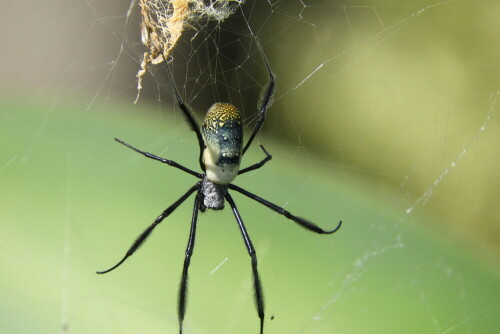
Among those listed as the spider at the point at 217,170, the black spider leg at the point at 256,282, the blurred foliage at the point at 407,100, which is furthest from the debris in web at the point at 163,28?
the blurred foliage at the point at 407,100

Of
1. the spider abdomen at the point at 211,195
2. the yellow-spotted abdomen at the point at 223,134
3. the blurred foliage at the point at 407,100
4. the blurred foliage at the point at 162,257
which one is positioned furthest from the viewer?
the blurred foliage at the point at 407,100

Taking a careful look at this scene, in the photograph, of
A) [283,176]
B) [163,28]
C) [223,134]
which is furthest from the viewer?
[283,176]

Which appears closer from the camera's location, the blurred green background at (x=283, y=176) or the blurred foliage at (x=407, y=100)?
the blurred green background at (x=283, y=176)

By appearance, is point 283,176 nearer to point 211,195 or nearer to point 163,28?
point 211,195

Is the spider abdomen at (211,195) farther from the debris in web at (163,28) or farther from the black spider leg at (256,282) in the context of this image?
the debris in web at (163,28)

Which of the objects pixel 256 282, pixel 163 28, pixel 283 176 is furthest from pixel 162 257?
pixel 163 28

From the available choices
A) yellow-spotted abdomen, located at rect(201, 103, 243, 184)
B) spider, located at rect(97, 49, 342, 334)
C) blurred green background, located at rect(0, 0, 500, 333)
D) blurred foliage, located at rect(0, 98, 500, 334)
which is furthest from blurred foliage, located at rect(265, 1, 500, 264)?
yellow-spotted abdomen, located at rect(201, 103, 243, 184)

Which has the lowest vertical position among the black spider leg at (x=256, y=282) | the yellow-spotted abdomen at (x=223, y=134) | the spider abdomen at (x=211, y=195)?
the black spider leg at (x=256, y=282)

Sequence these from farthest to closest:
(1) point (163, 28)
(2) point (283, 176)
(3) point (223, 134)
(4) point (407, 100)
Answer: (4) point (407, 100) < (2) point (283, 176) < (1) point (163, 28) < (3) point (223, 134)
